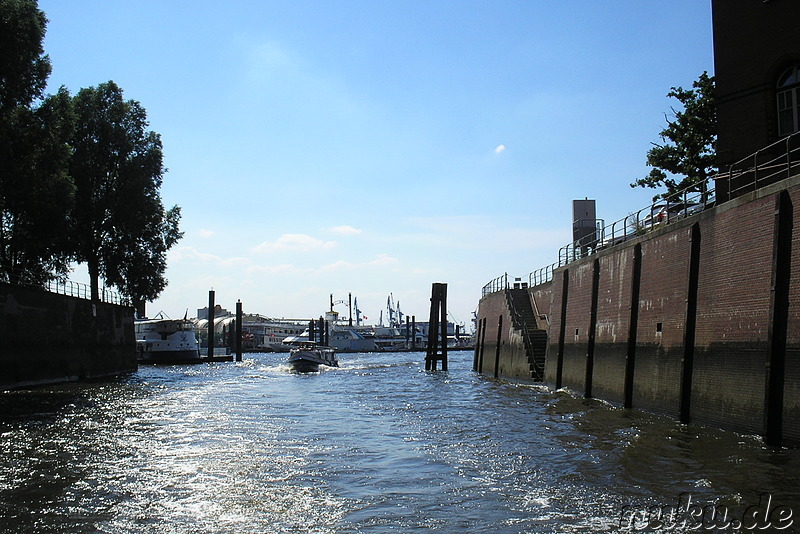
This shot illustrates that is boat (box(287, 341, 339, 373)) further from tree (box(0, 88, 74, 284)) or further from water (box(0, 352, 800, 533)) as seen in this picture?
water (box(0, 352, 800, 533))

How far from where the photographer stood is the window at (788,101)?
20750mm

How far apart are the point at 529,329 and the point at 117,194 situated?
1036 inches

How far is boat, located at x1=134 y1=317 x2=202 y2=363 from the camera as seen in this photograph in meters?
69.9

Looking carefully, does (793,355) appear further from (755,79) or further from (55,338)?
(55,338)

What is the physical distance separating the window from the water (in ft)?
29.4

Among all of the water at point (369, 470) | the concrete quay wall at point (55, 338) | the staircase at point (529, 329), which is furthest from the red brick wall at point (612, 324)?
the concrete quay wall at point (55, 338)

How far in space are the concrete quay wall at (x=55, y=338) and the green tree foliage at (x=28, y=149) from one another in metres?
2.40

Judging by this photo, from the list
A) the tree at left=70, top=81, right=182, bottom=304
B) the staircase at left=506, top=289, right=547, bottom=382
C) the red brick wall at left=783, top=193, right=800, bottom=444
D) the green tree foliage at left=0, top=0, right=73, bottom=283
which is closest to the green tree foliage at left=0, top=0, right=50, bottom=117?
the green tree foliage at left=0, top=0, right=73, bottom=283

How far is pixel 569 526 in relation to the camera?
9.67 metres

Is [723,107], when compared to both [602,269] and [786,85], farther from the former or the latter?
[602,269]

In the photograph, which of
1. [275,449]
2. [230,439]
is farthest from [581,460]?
[230,439]

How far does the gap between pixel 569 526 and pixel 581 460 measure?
4.83 meters

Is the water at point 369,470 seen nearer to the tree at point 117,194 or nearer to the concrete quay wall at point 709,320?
the concrete quay wall at point 709,320

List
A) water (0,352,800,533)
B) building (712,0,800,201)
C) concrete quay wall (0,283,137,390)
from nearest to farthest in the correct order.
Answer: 1. water (0,352,800,533)
2. building (712,0,800,201)
3. concrete quay wall (0,283,137,390)
